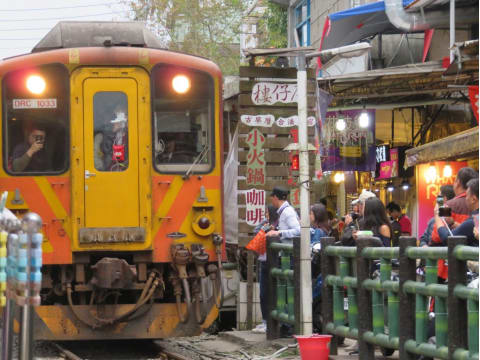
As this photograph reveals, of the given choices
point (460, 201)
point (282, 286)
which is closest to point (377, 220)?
point (460, 201)

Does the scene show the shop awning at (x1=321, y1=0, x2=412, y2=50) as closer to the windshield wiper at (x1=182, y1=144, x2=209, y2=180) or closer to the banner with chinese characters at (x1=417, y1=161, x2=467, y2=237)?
the banner with chinese characters at (x1=417, y1=161, x2=467, y2=237)

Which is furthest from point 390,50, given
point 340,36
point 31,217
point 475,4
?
point 31,217

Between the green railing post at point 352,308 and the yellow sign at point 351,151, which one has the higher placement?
the yellow sign at point 351,151

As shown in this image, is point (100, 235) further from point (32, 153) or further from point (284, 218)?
point (284, 218)

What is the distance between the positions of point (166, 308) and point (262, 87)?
10.7ft

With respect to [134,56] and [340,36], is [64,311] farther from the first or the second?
[340,36]

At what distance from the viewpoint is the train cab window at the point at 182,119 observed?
10.8m

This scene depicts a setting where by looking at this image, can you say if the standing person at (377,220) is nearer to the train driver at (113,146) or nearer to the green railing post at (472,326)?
the train driver at (113,146)

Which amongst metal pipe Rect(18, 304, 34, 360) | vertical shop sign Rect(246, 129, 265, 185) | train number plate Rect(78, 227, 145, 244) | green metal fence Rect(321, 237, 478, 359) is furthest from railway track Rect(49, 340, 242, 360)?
metal pipe Rect(18, 304, 34, 360)

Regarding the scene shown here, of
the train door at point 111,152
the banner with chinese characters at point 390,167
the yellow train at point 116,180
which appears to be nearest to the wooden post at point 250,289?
the yellow train at point 116,180

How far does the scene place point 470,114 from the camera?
18594 mm

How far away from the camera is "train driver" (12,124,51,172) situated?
10648 millimetres

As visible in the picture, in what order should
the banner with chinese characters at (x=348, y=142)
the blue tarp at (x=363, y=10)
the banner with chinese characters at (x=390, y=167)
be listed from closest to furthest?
the blue tarp at (x=363, y=10) → the banner with chinese characters at (x=348, y=142) → the banner with chinese characters at (x=390, y=167)

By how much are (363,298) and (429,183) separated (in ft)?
26.4
